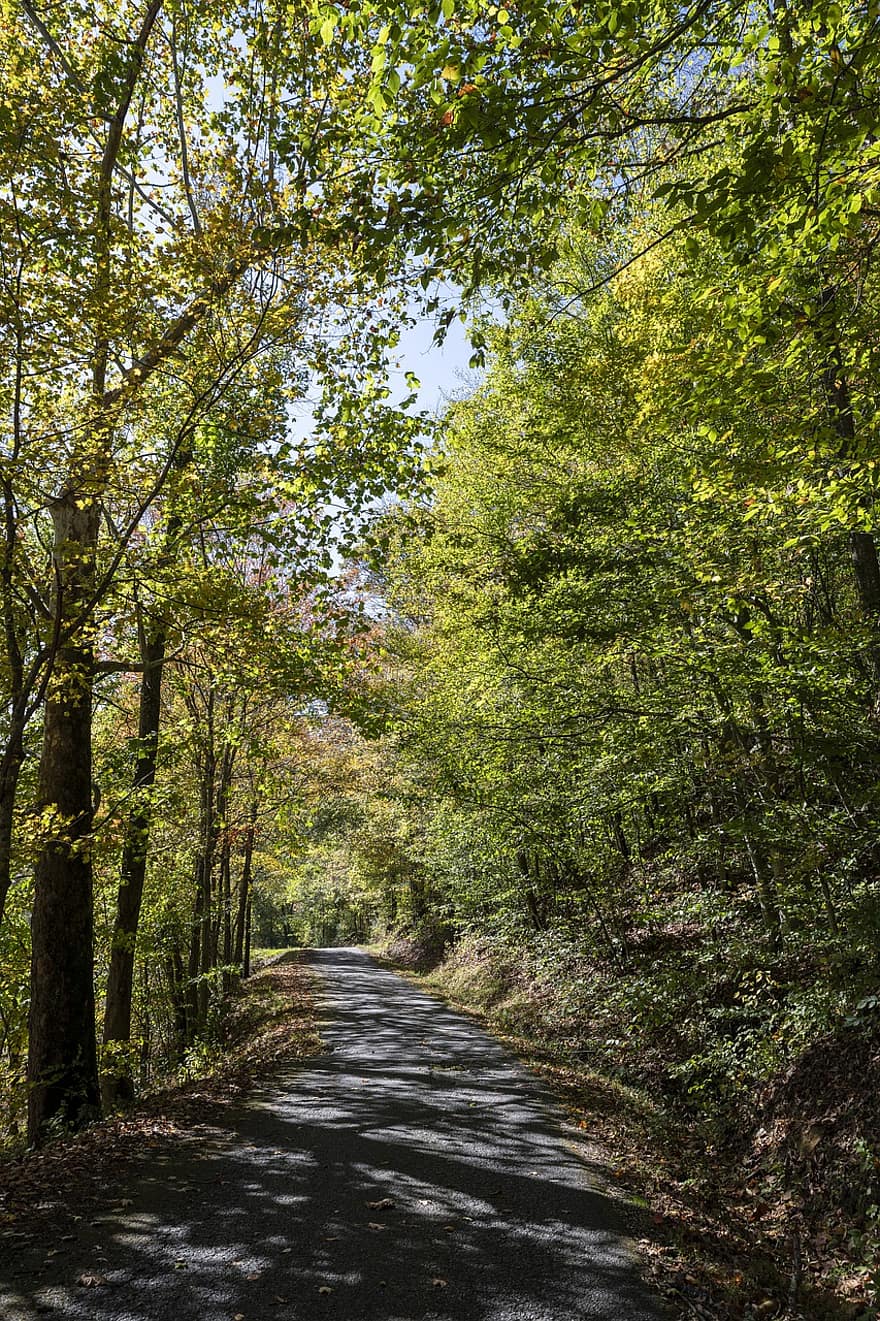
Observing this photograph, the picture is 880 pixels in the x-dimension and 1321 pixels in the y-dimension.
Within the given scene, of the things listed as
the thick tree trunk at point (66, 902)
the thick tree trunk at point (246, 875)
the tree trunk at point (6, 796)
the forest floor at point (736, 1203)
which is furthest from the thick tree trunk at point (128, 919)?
the thick tree trunk at point (246, 875)

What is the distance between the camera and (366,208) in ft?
12.7

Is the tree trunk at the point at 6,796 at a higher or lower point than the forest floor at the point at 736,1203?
higher

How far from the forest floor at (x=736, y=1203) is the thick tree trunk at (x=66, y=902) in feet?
17.4

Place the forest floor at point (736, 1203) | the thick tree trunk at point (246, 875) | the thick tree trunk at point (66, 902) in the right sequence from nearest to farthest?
the forest floor at point (736, 1203)
the thick tree trunk at point (66, 902)
the thick tree trunk at point (246, 875)

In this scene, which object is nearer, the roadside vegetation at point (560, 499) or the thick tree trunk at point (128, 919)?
the roadside vegetation at point (560, 499)

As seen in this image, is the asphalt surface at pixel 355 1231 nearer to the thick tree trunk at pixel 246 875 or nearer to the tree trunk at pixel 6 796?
the tree trunk at pixel 6 796

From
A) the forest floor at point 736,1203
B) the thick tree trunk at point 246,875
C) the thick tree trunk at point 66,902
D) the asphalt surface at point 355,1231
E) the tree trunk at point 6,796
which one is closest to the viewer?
the asphalt surface at point 355,1231

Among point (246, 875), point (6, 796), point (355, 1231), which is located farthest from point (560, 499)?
point (246, 875)

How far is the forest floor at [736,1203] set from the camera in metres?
4.12

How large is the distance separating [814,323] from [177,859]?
1640 centimetres

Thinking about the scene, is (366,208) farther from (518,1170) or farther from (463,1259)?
(518,1170)

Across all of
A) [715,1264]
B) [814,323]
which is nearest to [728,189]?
[814,323]

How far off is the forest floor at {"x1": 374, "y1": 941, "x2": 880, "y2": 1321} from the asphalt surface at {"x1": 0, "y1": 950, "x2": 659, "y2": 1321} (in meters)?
0.36

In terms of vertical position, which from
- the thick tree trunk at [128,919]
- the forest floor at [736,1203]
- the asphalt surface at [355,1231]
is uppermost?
the thick tree trunk at [128,919]
